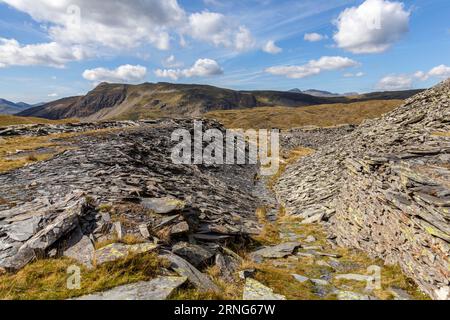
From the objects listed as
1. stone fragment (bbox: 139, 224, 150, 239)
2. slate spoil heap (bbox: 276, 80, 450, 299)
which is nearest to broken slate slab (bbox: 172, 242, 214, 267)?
stone fragment (bbox: 139, 224, 150, 239)

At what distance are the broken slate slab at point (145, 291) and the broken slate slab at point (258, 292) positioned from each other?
1.98 m

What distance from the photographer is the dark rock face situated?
1013 centimetres

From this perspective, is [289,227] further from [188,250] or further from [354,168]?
[188,250]

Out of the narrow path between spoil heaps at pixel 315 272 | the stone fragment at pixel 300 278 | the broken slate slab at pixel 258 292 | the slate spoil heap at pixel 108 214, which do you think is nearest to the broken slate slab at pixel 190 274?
the slate spoil heap at pixel 108 214

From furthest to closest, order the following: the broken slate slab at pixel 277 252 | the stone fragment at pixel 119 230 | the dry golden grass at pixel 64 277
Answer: the broken slate slab at pixel 277 252, the stone fragment at pixel 119 230, the dry golden grass at pixel 64 277

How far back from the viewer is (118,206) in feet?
40.1

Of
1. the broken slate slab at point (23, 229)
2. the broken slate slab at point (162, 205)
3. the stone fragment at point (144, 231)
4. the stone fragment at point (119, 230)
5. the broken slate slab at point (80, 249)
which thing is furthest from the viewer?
the broken slate slab at point (162, 205)

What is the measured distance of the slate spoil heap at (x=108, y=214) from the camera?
30.7 ft

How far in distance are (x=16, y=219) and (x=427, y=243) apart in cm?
1476

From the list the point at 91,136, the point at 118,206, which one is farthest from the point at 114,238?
the point at 91,136

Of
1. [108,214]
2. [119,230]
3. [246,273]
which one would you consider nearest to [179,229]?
[119,230]

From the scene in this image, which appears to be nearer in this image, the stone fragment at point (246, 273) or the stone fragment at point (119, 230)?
the stone fragment at point (246, 273)

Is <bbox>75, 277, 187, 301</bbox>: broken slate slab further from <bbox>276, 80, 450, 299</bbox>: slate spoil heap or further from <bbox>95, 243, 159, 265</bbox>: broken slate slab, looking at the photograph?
<bbox>276, 80, 450, 299</bbox>: slate spoil heap

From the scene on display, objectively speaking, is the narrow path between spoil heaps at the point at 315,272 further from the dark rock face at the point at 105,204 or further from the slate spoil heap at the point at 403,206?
the dark rock face at the point at 105,204
